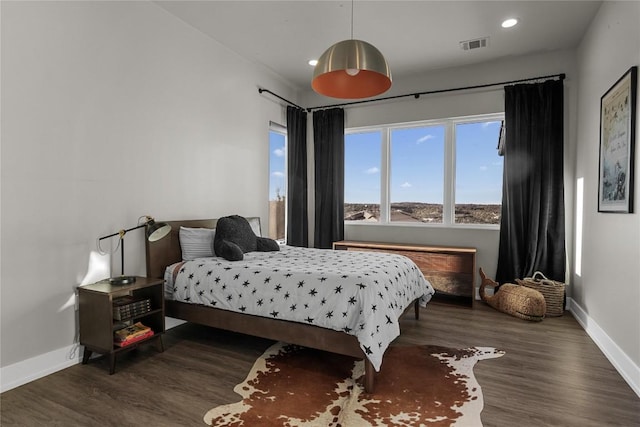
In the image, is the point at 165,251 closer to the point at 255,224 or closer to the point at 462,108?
the point at 255,224

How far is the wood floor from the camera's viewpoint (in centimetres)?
198

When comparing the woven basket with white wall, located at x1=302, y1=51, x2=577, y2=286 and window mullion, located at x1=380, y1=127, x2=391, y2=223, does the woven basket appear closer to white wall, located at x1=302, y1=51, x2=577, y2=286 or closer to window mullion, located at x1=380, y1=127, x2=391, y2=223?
white wall, located at x1=302, y1=51, x2=577, y2=286

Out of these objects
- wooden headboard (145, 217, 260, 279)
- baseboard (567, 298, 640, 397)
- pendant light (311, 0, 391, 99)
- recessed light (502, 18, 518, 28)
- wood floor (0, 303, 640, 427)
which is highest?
recessed light (502, 18, 518, 28)

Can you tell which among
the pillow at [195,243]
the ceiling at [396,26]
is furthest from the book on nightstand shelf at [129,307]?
the ceiling at [396,26]

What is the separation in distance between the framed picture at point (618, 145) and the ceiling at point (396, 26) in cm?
103

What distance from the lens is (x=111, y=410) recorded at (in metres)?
2.04

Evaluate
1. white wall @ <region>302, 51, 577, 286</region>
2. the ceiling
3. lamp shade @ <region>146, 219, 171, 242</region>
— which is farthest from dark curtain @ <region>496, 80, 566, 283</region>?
lamp shade @ <region>146, 219, 171, 242</region>

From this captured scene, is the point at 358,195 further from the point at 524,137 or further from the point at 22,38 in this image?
the point at 22,38

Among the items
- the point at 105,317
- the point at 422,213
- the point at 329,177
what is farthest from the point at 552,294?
the point at 105,317

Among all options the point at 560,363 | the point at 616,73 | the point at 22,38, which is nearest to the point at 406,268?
the point at 560,363

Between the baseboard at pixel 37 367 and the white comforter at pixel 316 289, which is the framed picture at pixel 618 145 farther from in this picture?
the baseboard at pixel 37 367

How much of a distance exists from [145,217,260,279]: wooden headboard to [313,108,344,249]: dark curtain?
211 centimetres

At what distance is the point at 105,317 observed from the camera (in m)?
2.48

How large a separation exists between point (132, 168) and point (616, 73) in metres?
3.93
